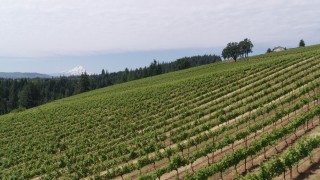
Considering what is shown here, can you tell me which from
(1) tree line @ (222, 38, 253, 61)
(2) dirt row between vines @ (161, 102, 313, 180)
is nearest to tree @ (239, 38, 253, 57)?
(1) tree line @ (222, 38, 253, 61)

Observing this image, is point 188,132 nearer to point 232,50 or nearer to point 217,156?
point 217,156

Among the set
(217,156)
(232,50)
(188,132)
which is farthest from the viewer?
(232,50)

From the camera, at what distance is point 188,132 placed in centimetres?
4297

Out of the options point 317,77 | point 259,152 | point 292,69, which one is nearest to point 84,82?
point 292,69

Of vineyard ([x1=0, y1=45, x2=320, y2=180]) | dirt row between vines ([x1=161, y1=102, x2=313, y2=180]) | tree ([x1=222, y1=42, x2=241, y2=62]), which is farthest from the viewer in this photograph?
tree ([x1=222, y1=42, x2=241, y2=62])

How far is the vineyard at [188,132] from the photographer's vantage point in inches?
1126

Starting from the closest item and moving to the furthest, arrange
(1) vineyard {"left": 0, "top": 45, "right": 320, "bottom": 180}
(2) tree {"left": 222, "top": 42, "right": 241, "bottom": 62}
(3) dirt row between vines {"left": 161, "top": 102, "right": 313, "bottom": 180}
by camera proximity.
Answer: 1. (1) vineyard {"left": 0, "top": 45, "right": 320, "bottom": 180}
2. (3) dirt row between vines {"left": 161, "top": 102, "right": 313, "bottom": 180}
3. (2) tree {"left": 222, "top": 42, "right": 241, "bottom": 62}

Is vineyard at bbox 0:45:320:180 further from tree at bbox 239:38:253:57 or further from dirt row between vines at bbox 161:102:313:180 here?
tree at bbox 239:38:253:57

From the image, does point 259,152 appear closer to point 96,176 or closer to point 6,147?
point 96,176

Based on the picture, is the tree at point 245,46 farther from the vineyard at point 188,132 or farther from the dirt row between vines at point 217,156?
the dirt row between vines at point 217,156

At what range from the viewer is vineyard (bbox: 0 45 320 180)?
2859 cm

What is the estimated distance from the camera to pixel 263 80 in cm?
6081

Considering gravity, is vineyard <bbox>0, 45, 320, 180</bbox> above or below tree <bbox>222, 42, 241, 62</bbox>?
below

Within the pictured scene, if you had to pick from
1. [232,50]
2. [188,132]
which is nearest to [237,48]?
[232,50]
